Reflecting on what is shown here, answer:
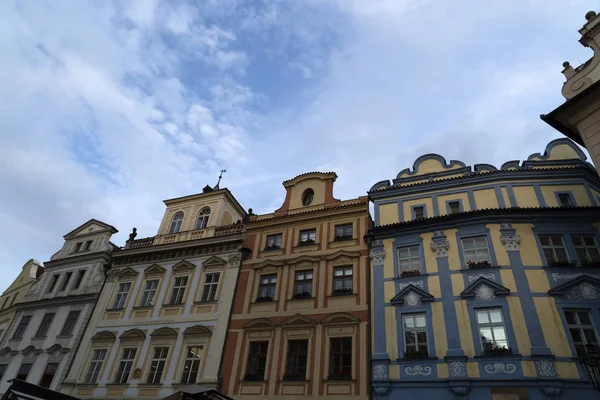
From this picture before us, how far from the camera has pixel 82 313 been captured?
27.2 m

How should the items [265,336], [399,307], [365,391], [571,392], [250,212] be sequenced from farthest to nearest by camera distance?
[250,212]
[265,336]
[399,307]
[365,391]
[571,392]

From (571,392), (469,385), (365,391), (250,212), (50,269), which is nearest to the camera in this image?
(571,392)

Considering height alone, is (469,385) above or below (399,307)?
below

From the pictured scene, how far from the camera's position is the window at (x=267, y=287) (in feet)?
74.5

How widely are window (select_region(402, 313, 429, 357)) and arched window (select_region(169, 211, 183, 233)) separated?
57.8 ft

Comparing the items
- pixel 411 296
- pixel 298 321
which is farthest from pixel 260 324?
pixel 411 296

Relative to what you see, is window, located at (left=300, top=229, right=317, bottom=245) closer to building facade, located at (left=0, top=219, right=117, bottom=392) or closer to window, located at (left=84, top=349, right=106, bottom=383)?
window, located at (left=84, top=349, right=106, bottom=383)

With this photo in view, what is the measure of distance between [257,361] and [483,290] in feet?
38.2

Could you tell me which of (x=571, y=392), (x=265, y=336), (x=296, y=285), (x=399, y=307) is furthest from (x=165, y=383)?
(x=571, y=392)

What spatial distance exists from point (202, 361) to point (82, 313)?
36.2 feet

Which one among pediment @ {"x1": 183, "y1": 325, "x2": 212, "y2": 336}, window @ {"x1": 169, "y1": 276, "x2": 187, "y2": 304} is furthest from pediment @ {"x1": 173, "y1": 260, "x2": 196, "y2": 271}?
pediment @ {"x1": 183, "y1": 325, "x2": 212, "y2": 336}

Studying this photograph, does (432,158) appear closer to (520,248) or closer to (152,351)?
(520,248)

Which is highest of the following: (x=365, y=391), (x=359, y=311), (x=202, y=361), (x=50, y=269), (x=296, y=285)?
(x=50, y=269)

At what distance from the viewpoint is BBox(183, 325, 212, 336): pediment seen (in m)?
22.5
